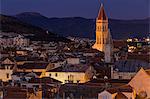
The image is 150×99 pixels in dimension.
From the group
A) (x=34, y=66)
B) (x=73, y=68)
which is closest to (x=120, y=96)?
(x=73, y=68)

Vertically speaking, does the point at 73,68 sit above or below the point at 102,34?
below

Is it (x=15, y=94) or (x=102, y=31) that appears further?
(x=102, y=31)

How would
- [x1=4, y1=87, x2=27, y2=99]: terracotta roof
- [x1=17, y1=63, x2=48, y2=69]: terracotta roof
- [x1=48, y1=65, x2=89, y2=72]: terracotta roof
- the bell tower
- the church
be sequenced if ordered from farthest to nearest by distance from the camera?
the bell tower, the church, [x1=17, y1=63, x2=48, y2=69]: terracotta roof, [x1=48, y1=65, x2=89, y2=72]: terracotta roof, [x1=4, y1=87, x2=27, y2=99]: terracotta roof

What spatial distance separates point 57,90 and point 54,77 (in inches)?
249

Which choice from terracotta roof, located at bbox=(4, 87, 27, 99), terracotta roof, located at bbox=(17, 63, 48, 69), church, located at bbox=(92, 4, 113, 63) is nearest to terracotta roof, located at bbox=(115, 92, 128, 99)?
terracotta roof, located at bbox=(4, 87, 27, 99)

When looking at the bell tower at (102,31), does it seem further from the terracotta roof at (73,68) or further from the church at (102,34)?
the terracotta roof at (73,68)

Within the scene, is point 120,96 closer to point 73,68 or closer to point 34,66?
point 73,68

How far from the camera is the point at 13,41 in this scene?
7981cm

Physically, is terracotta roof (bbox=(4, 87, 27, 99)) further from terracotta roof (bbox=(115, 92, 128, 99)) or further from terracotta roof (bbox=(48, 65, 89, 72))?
terracotta roof (bbox=(48, 65, 89, 72))

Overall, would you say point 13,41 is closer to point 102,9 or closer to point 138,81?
point 102,9

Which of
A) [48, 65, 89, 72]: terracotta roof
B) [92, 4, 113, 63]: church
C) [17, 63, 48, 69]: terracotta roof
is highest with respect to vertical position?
[92, 4, 113, 63]: church

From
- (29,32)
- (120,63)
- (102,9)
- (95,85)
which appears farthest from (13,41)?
(95,85)

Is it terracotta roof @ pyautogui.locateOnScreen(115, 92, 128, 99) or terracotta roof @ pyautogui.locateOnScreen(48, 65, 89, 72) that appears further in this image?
terracotta roof @ pyautogui.locateOnScreen(48, 65, 89, 72)

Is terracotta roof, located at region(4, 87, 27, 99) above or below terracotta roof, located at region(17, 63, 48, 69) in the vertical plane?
below
